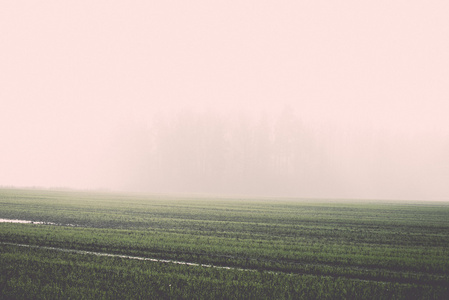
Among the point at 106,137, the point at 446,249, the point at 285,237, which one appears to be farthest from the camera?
the point at 106,137

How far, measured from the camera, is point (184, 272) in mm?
11852

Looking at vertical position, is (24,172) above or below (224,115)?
below

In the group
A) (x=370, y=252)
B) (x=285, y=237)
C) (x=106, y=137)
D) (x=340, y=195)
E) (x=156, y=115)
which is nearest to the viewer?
→ (x=370, y=252)

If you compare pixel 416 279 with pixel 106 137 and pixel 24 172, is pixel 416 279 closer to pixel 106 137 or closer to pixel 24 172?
pixel 106 137

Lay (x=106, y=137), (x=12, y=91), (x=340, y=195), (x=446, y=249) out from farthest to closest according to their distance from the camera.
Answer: (x=12, y=91) → (x=106, y=137) → (x=340, y=195) → (x=446, y=249)

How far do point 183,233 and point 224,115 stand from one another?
369 feet

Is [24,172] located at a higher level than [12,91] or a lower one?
lower

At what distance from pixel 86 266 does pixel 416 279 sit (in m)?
10.5

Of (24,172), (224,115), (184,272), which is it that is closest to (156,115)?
(224,115)

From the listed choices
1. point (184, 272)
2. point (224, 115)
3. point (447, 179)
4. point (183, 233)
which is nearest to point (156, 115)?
point (224, 115)

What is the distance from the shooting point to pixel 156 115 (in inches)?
5022

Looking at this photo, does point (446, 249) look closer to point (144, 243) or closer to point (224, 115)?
point (144, 243)

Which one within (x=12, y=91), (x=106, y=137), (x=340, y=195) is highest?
(x=12, y=91)

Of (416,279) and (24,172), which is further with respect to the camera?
(24,172)
